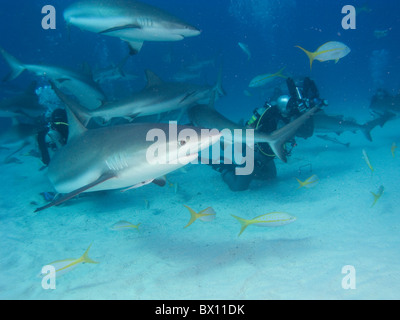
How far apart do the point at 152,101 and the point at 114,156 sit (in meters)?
2.61

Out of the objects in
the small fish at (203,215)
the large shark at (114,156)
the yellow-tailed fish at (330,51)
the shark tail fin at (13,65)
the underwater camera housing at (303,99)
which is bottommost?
the small fish at (203,215)

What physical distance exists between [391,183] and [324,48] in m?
3.67

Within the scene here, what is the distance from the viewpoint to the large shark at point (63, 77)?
6.60 meters

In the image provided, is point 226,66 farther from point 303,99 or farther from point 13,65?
point 303,99

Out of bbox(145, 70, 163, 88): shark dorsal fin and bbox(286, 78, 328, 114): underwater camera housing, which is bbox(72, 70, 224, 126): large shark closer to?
bbox(145, 70, 163, 88): shark dorsal fin

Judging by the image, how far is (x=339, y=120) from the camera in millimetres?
9375

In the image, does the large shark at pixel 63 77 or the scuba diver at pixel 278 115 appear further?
the large shark at pixel 63 77

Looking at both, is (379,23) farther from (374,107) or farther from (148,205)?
(148,205)

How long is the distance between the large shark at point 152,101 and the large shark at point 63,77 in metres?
2.33

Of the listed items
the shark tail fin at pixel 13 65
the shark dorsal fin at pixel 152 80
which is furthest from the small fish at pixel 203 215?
the shark tail fin at pixel 13 65

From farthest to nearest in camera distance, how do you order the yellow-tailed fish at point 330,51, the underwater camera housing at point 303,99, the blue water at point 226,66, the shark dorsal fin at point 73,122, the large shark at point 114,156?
1. the underwater camera housing at point 303,99
2. the yellow-tailed fish at point 330,51
3. the blue water at point 226,66
4. the shark dorsal fin at point 73,122
5. the large shark at point 114,156

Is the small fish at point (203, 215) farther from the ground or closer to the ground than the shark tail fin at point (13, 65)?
closer to the ground

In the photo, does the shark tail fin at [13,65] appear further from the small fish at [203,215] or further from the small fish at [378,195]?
the small fish at [378,195]
